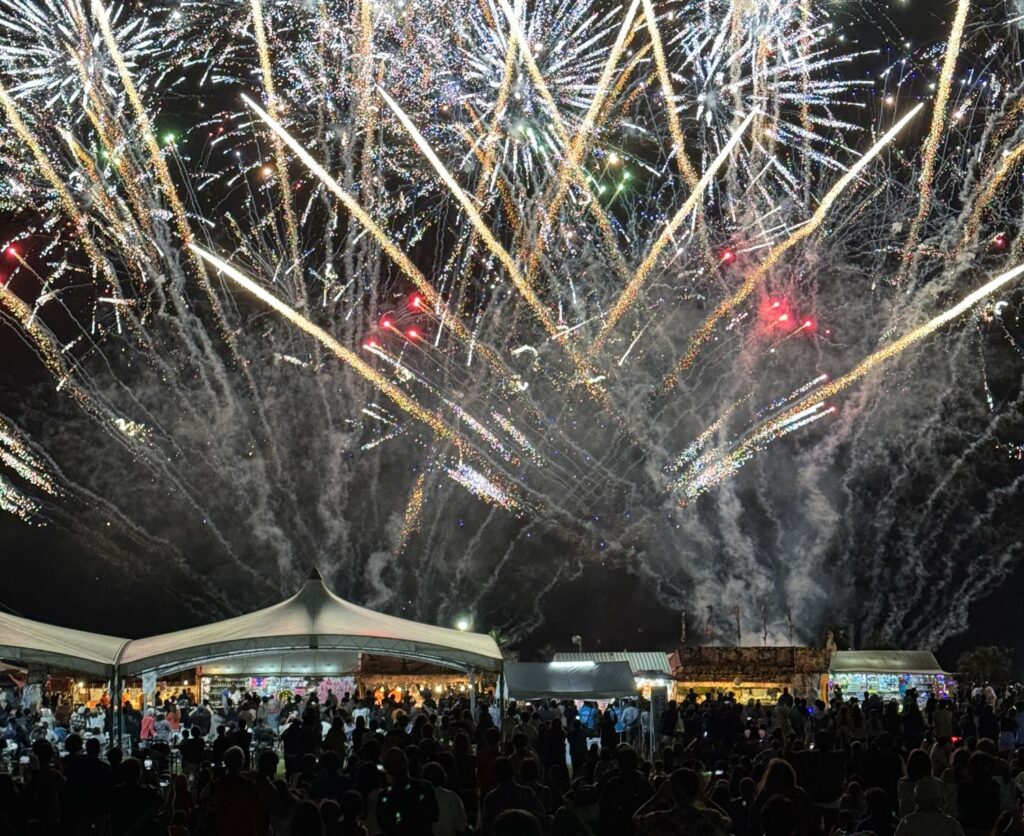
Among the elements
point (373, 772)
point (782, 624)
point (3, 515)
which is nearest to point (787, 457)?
point (782, 624)

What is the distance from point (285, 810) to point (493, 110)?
59.3 feet

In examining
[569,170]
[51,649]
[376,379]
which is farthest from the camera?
[376,379]

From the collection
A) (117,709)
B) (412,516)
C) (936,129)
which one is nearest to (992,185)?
(936,129)

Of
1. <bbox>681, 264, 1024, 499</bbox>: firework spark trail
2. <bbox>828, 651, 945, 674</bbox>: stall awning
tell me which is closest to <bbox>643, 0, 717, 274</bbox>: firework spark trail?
<bbox>681, 264, 1024, 499</bbox>: firework spark trail

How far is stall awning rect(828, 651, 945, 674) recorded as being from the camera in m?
29.5

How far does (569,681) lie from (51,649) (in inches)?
317

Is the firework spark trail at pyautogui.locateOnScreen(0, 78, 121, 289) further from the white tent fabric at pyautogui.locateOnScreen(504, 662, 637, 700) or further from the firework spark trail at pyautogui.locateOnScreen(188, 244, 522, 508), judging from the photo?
the white tent fabric at pyautogui.locateOnScreen(504, 662, 637, 700)

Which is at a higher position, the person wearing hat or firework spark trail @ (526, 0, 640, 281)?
firework spark trail @ (526, 0, 640, 281)

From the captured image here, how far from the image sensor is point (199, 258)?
3066cm

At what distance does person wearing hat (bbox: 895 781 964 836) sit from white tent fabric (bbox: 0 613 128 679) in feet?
41.4

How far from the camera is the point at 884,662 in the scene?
29859 millimetres

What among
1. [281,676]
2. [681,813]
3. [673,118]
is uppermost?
[673,118]

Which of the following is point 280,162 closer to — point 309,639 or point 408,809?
point 309,639

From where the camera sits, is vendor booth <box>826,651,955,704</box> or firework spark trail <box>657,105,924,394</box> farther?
vendor booth <box>826,651,955,704</box>
